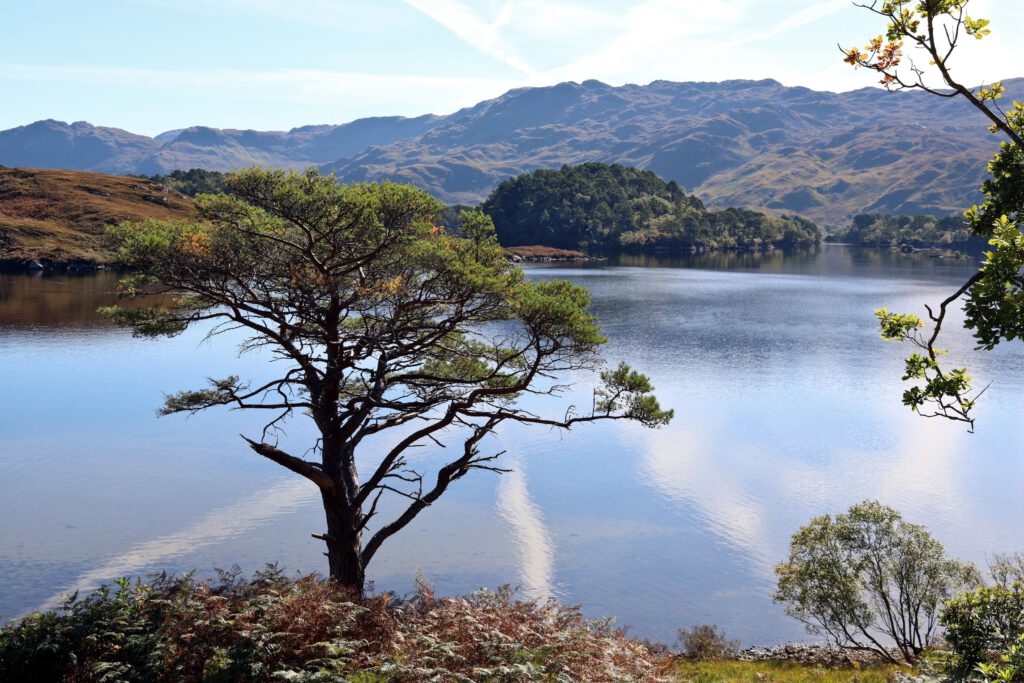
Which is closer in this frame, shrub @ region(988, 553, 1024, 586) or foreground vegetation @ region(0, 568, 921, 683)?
foreground vegetation @ region(0, 568, 921, 683)

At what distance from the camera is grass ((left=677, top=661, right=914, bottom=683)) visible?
69.6 ft

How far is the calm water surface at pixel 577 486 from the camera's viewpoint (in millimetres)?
33688

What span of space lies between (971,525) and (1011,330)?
32.9m

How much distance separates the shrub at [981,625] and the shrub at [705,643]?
13.0m

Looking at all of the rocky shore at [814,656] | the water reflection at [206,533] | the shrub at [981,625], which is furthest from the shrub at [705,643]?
the water reflection at [206,533]

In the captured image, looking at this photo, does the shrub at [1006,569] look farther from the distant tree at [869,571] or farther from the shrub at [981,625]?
the shrub at [981,625]

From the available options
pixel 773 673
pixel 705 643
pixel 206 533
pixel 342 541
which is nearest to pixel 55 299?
pixel 206 533

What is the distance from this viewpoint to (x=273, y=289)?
23.9 metres

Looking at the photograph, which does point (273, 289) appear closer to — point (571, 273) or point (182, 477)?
point (182, 477)

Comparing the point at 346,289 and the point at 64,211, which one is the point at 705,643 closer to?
the point at 346,289

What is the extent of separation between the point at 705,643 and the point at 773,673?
15.6 ft

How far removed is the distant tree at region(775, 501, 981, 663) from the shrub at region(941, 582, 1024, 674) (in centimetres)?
1239

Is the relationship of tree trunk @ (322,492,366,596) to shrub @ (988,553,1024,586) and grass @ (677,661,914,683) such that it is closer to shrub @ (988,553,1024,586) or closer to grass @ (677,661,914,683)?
grass @ (677,661,914,683)

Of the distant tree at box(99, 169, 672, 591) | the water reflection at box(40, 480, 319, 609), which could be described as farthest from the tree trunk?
the water reflection at box(40, 480, 319, 609)
